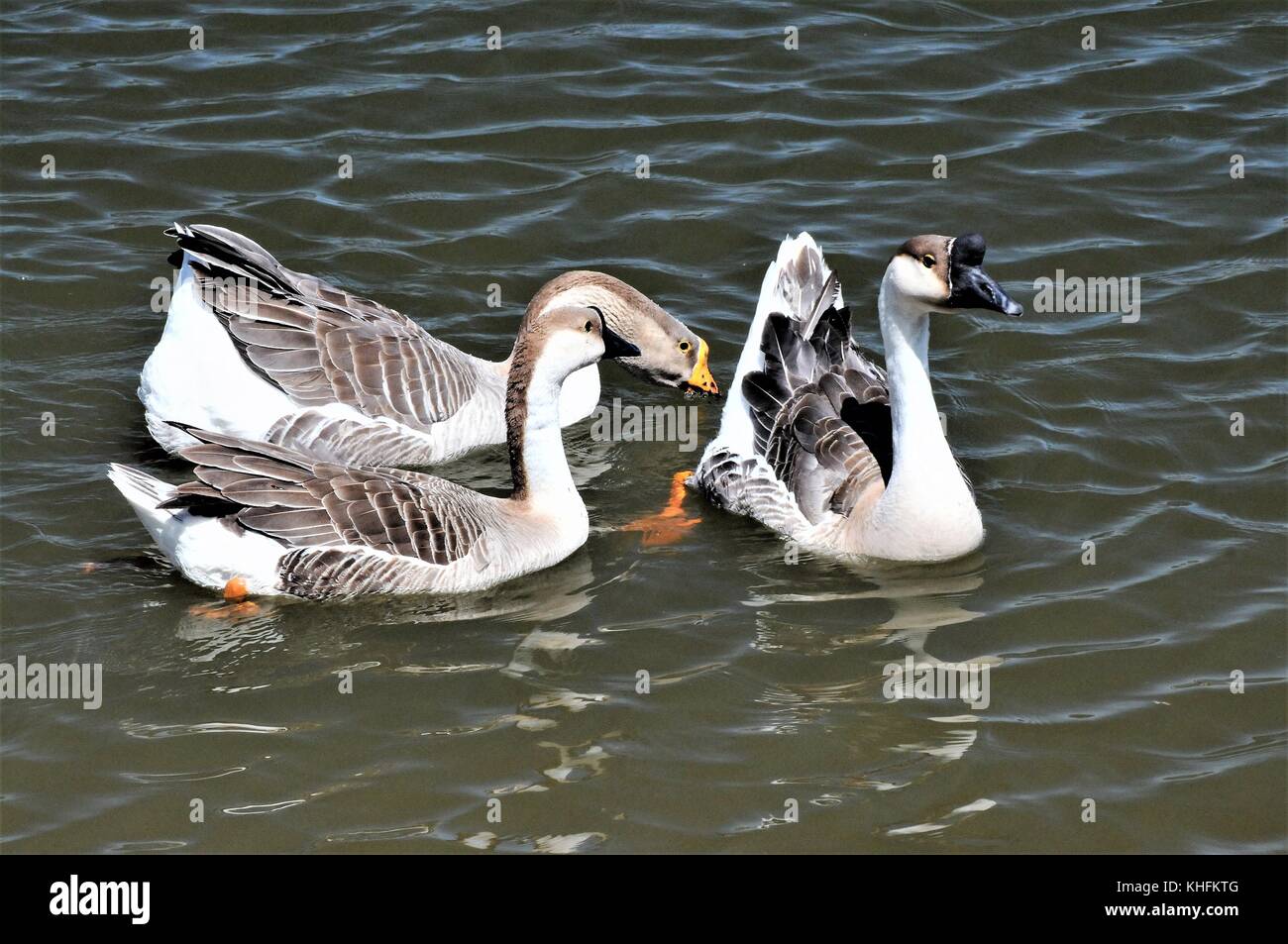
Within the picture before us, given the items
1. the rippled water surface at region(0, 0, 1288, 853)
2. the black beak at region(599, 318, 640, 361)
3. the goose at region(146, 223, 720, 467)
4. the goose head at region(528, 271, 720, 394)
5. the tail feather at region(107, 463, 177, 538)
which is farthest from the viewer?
the goose head at region(528, 271, 720, 394)

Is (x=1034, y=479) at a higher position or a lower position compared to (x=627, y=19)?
lower

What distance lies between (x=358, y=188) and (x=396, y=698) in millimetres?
6407

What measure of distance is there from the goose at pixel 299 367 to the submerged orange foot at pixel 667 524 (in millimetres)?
1393

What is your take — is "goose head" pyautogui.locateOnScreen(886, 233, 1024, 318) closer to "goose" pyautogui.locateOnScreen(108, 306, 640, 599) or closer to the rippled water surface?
the rippled water surface

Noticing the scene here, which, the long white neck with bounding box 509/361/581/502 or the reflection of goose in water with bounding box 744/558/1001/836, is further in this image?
the long white neck with bounding box 509/361/581/502

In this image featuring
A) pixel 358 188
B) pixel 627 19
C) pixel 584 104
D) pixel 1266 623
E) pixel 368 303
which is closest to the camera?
pixel 1266 623

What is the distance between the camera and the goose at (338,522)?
8.49 meters

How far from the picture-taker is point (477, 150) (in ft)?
44.8

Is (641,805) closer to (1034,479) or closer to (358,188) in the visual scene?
(1034,479)

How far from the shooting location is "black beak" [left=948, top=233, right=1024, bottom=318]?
8.20 metres

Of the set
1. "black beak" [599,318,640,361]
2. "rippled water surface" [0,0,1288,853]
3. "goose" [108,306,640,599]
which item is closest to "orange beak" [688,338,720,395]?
"rippled water surface" [0,0,1288,853]

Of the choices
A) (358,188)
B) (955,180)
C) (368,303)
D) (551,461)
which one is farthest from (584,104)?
(551,461)

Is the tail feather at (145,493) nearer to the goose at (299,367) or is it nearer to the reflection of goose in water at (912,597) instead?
the goose at (299,367)

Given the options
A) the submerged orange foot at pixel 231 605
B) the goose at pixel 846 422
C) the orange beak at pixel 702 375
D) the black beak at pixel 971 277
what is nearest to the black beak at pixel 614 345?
the goose at pixel 846 422
